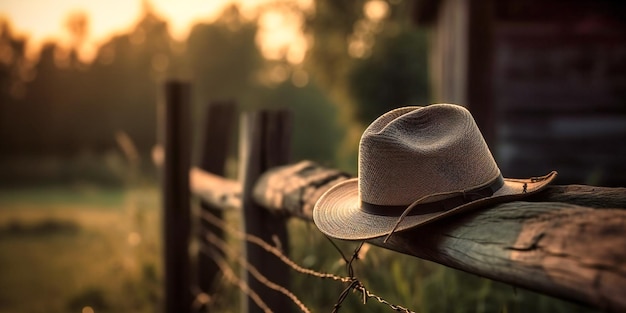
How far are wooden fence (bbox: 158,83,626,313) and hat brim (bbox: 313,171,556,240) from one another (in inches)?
1.3

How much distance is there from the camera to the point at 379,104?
67.4 feet

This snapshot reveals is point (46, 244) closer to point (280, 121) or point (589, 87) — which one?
point (589, 87)

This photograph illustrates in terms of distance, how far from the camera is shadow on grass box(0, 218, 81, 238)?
1373 cm

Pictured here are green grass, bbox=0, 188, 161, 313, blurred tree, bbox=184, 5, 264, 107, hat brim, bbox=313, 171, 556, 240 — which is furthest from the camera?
blurred tree, bbox=184, 5, 264, 107

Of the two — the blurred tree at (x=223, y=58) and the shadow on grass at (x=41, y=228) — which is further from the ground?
the blurred tree at (x=223, y=58)

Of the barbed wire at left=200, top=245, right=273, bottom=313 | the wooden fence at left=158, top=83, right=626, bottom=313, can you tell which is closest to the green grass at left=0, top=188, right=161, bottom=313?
the barbed wire at left=200, top=245, right=273, bottom=313

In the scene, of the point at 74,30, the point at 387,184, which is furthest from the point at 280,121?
Answer: the point at 74,30

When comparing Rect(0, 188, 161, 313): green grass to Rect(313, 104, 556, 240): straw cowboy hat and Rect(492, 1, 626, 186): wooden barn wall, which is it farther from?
Rect(313, 104, 556, 240): straw cowboy hat

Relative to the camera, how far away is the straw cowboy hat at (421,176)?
1.71 metres

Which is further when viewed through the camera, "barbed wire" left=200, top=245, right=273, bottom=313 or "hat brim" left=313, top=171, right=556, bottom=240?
"barbed wire" left=200, top=245, right=273, bottom=313

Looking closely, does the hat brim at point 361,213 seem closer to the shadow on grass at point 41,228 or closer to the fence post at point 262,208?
the fence post at point 262,208

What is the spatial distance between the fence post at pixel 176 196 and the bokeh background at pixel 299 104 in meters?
0.27

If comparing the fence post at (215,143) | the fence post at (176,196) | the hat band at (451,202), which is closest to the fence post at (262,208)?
the hat band at (451,202)

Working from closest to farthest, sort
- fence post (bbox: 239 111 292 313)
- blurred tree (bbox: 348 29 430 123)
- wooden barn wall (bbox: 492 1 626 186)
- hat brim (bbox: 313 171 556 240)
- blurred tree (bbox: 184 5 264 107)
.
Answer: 1. hat brim (bbox: 313 171 556 240)
2. fence post (bbox: 239 111 292 313)
3. wooden barn wall (bbox: 492 1 626 186)
4. blurred tree (bbox: 348 29 430 123)
5. blurred tree (bbox: 184 5 264 107)
